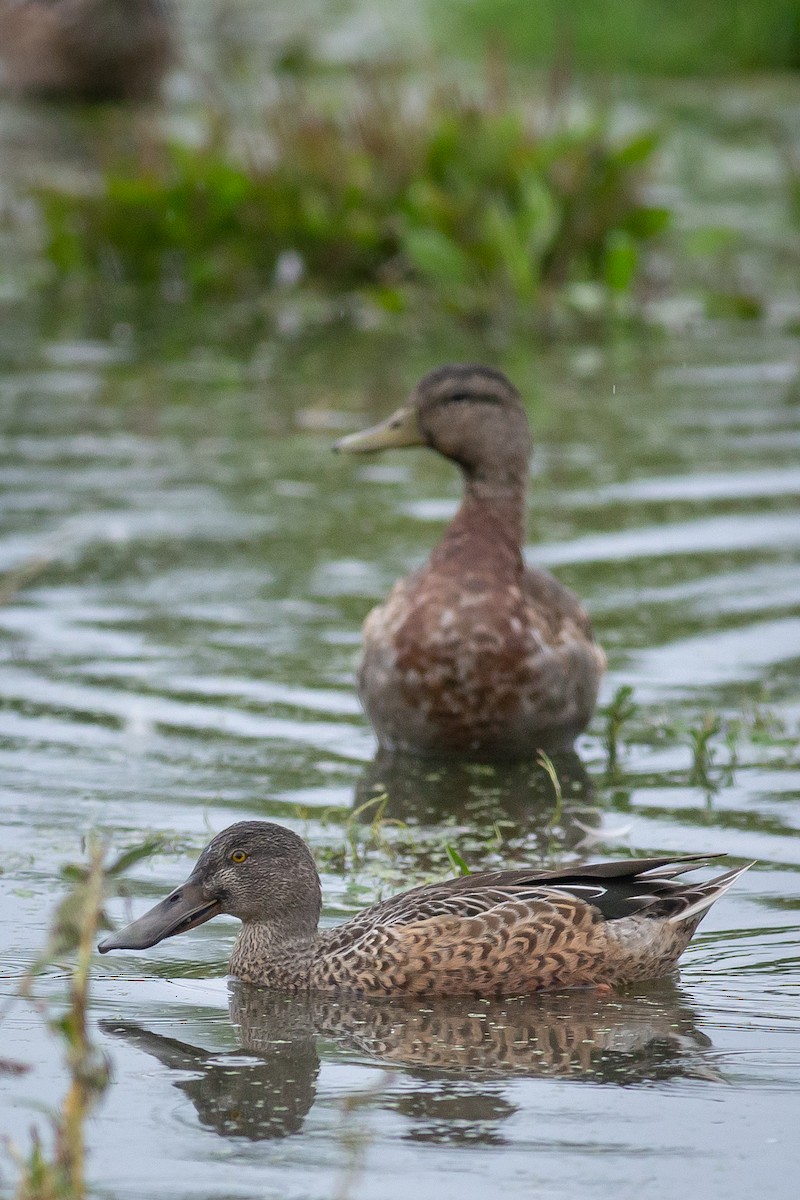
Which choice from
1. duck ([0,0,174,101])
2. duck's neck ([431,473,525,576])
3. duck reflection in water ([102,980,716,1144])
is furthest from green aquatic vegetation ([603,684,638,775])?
duck ([0,0,174,101])

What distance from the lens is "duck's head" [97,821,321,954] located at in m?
5.44

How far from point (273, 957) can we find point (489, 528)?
8.13 ft

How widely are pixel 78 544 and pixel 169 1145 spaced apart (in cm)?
557

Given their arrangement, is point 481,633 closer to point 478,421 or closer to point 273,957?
point 478,421

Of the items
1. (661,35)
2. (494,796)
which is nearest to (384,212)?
(494,796)

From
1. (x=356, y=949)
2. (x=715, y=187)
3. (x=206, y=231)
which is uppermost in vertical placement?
(x=715, y=187)

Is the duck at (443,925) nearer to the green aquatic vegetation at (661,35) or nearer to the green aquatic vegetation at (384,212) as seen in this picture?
the green aquatic vegetation at (384,212)

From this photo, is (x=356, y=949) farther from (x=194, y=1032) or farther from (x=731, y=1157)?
(x=731, y=1157)

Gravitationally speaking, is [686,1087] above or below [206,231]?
below

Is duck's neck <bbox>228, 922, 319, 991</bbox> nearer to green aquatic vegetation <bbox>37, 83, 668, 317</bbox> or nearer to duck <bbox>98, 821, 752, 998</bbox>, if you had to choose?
duck <bbox>98, 821, 752, 998</bbox>

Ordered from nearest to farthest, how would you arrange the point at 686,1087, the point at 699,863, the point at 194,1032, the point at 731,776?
the point at 686,1087 < the point at 194,1032 < the point at 699,863 < the point at 731,776

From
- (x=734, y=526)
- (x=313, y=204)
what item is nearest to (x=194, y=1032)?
(x=734, y=526)

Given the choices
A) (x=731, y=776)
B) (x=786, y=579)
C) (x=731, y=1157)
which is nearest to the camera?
(x=731, y=1157)

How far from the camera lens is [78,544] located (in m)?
9.70
